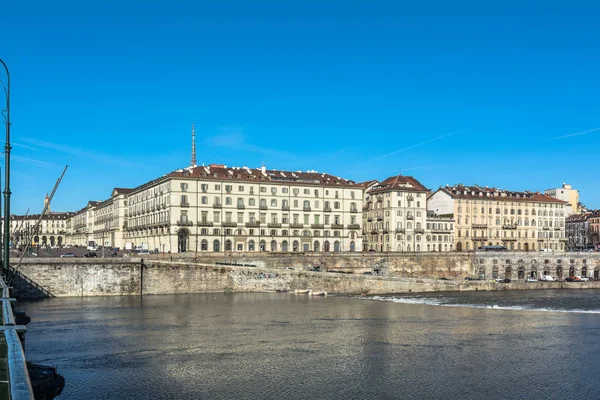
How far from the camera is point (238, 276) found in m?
72.4

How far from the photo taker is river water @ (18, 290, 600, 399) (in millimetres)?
27156

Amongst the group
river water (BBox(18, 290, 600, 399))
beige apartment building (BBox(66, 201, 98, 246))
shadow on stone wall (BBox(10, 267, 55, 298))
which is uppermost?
beige apartment building (BBox(66, 201, 98, 246))

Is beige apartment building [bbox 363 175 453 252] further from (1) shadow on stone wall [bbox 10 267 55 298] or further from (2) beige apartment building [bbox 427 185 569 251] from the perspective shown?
(1) shadow on stone wall [bbox 10 267 55 298]

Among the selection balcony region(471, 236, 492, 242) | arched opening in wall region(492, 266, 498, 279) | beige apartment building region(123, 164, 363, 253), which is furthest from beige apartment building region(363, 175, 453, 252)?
arched opening in wall region(492, 266, 498, 279)

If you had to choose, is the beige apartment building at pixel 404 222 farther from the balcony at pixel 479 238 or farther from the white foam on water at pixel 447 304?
the white foam on water at pixel 447 304

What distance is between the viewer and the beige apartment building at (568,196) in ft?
530

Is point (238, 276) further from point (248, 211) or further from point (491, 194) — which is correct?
point (491, 194)

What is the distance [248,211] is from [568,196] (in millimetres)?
110125

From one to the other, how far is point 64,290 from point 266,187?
3943 centimetres

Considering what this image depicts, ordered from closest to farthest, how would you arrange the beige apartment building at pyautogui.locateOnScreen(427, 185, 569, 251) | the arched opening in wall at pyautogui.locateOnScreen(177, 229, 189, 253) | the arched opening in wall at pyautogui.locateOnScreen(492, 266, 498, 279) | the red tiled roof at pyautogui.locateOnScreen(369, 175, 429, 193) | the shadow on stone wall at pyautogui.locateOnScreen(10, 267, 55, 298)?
the shadow on stone wall at pyautogui.locateOnScreen(10, 267, 55, 298), the arched opening in wall at pyautogui.locateOnScreen(177, 229, 189, 253), the arched opening in wall at pyautogui.locateOnScreen(492, 266, 498, 279), the red tiled roof at pyautogui.locateOnScreen(369, 175, 429, 193), the beige apartment building at pyautogui.locateOnScreen(427, 185, 569, 251)

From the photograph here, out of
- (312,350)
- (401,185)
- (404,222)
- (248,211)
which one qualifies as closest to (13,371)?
(312,350)

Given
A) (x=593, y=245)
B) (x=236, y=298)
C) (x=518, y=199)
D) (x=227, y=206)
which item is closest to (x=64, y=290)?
(x=236, y=298)

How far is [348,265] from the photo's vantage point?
295ft

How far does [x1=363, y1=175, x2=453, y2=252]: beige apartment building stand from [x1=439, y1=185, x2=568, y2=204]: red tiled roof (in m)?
7.69
